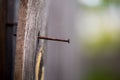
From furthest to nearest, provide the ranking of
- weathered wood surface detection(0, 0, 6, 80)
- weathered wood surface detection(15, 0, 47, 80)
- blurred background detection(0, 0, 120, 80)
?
1. blurred background detection(0, 0, 120, 80)
2. weathered wood surface detection(0, 0, 6, 80)
3. weathered wood surface detection(15, 0, 47, 80)

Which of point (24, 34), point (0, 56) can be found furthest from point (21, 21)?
point (0, 56)

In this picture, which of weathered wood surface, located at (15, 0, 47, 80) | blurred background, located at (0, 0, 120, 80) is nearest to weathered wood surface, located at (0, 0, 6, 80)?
weathered wood surface, located at (15, 0, 47, 80)

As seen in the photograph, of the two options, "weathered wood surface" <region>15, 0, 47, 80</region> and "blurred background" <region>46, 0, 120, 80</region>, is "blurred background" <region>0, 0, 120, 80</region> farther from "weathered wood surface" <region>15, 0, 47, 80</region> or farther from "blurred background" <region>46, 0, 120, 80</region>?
"weathered wood surface" <region>15, 0, 47, 80</region>

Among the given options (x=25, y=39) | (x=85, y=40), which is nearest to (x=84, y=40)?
(x=85, y=40)

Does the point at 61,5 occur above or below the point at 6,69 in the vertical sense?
above

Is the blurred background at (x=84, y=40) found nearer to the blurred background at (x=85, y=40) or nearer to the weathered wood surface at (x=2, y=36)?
the blurred background at (x=85, y=40)

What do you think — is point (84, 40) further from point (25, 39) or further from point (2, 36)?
point (25, 39)

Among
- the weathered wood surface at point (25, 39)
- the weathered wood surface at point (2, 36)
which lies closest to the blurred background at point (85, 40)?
the weathered wood surface at point (2, 36)

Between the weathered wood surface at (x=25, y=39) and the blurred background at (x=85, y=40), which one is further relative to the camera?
the blurred background at (x=85, y=40)

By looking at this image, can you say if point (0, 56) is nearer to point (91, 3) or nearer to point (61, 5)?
point (61, 5)

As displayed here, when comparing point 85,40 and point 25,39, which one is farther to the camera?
point 85,40

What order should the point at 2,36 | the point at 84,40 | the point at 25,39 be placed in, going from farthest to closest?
the point at 84,40, the point at 2,36, the point at 25,39
